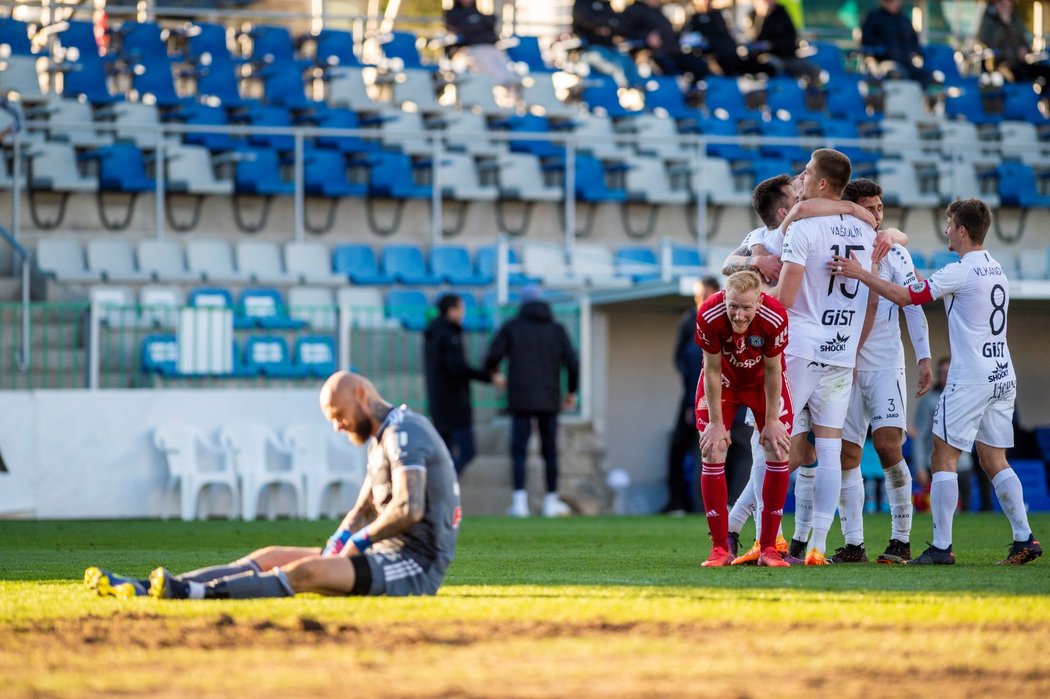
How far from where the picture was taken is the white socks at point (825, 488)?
27.6 ft

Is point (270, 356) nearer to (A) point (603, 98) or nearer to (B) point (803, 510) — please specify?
(A) point (603, 98)

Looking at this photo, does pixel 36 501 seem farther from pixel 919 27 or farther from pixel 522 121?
pixel 919 27

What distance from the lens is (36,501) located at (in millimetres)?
15922

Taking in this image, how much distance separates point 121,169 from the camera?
66.7ft

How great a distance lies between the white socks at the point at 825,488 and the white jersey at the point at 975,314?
0.63m

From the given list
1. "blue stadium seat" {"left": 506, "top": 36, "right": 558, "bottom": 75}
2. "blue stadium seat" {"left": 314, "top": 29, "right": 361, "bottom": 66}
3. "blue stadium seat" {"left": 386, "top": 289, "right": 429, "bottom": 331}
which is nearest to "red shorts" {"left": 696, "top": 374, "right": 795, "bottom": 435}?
"blue stadium seat" {"left": 386, "top": 289, "right": 429, "bottom": 331}

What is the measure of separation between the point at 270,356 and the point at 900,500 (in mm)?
9678

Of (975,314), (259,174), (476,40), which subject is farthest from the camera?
(476,40)

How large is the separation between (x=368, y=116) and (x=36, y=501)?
8.10 m

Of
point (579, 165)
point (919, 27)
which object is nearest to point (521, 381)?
point (579, 165)

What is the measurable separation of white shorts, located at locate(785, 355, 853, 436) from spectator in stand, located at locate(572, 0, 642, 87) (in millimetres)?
16191

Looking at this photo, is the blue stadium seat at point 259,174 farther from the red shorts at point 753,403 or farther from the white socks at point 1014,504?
the white socks at point 1014,504

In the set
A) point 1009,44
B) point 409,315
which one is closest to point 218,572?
point 409,315

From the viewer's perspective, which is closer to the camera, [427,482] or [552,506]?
[427,482]
